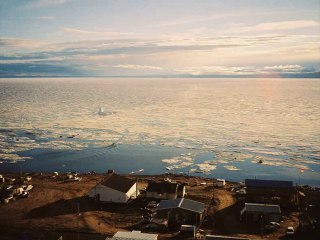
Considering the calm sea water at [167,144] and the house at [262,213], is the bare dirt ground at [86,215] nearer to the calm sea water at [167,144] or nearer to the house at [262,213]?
the house at [262,213]

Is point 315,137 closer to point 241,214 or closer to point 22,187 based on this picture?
point 241,214

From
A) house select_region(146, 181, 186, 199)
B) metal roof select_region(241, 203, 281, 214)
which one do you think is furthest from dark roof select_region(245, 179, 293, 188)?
house select_region(146, 181, 186, 199)

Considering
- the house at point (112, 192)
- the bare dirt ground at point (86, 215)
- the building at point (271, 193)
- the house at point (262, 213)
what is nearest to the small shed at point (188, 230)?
the bare dirt ground at point (86, 215)

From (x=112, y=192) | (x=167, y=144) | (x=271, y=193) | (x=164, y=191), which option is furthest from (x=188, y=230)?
(x=167, y=144)

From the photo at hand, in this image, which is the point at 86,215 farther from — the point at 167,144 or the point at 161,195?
the point at 167,144

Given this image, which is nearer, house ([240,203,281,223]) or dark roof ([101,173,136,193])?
house ([240,203,281,223])

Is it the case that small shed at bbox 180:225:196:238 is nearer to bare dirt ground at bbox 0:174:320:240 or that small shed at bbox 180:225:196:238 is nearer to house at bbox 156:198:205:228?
bare dirt ground at bbox 0:174:320:240
